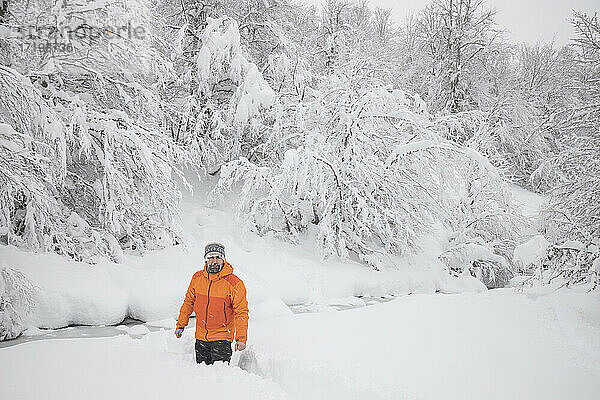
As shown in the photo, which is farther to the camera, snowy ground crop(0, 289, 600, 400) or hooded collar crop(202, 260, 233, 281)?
hooded collar crop(202, 260, 233, 281)

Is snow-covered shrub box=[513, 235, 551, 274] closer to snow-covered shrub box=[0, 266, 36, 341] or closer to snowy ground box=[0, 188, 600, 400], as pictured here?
snowy ground box=[0, 188, 600, 400]

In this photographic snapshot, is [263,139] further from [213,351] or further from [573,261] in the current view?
[213,351]

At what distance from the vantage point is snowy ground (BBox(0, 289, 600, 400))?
297cm

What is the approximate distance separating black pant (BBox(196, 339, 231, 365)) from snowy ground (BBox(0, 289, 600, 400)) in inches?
5.0

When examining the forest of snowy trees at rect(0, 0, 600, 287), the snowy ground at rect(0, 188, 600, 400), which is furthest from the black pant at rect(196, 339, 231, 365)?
the forest of snowy trees at rect(0, 0, 600, 287)

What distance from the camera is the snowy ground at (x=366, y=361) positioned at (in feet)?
9.75

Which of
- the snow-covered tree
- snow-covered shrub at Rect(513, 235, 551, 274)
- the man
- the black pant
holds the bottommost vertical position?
the black pant

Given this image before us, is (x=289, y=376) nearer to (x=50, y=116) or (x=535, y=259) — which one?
(x=535, y=259)

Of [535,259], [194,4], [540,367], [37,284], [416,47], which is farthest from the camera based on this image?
[416,47]

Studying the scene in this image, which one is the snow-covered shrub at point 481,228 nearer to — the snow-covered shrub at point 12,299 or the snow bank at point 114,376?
the snow-covered shrub at point 12,299

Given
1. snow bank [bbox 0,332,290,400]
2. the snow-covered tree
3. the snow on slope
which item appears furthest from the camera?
the snow-covered tree

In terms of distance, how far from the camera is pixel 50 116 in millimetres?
6637

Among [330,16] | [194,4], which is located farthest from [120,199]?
[330,16]

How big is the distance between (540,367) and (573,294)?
2327mm
